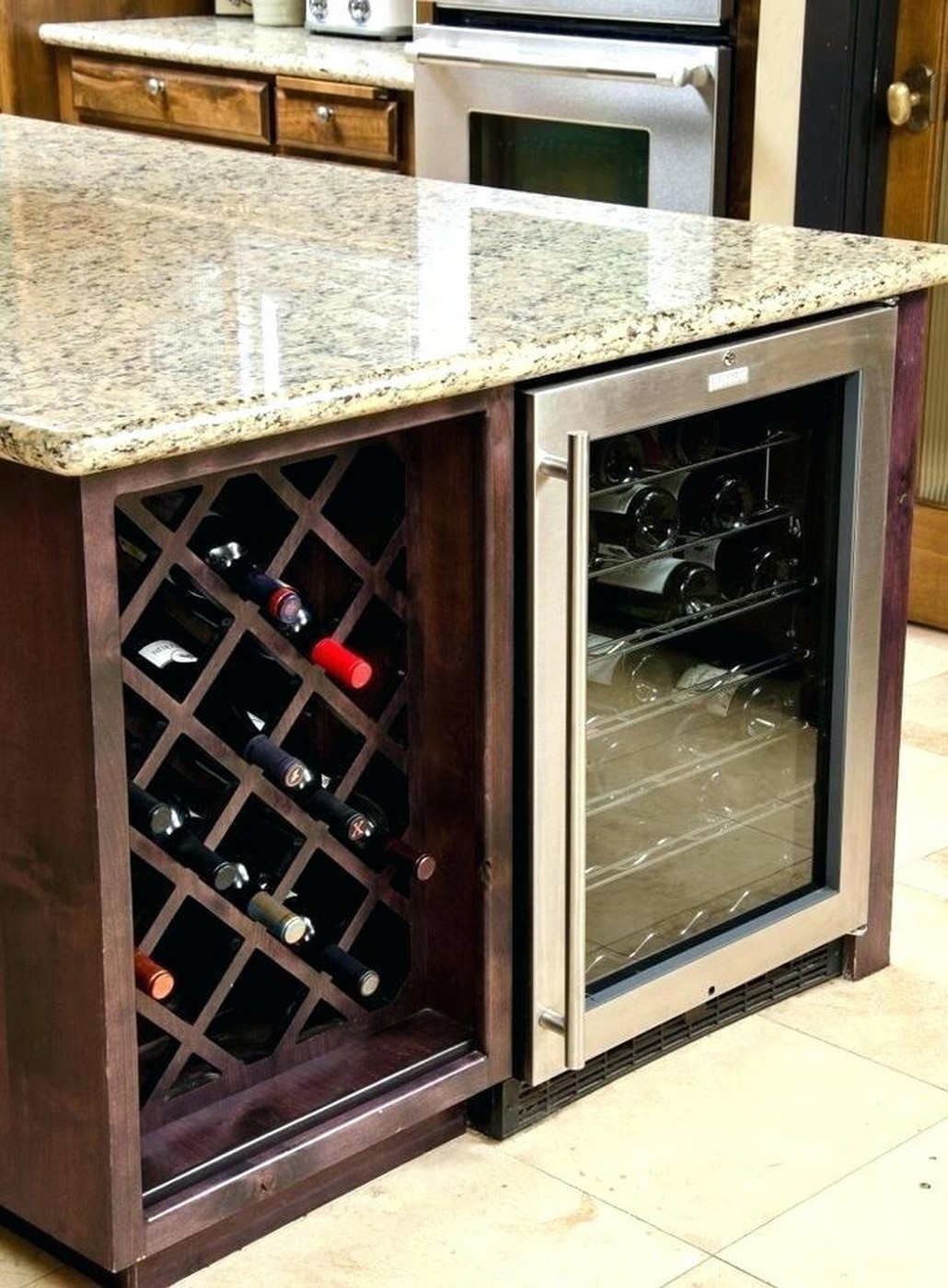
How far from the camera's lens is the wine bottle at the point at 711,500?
2.23m

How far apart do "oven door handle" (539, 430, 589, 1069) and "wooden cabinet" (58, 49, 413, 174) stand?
2370 millimetres

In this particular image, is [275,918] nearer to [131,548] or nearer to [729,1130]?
[131,548]

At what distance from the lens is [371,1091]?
2.07 metres

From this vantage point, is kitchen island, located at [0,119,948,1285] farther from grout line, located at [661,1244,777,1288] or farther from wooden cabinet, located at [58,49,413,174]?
wooden cabinet, located at [58,49,413,174]

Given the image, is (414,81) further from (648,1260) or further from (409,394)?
(648,1260)

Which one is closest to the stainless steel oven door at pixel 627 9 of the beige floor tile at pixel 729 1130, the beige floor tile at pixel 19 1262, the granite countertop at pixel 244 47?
the granite countertop at pixel 244 47

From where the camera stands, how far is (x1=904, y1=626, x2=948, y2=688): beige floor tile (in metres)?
3.63

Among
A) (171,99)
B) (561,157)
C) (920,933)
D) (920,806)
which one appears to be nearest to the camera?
(920,933)

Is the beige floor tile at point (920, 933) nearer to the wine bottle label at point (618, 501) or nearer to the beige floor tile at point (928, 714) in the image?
the beige floor tile at point (928, 714)

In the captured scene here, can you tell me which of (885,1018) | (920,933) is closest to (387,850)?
(885,1018)

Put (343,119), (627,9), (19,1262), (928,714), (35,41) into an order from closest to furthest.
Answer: (19,1262) → (928,714) → (627,9) → (343,119) → (35,41)

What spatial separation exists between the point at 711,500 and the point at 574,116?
1.72 meters

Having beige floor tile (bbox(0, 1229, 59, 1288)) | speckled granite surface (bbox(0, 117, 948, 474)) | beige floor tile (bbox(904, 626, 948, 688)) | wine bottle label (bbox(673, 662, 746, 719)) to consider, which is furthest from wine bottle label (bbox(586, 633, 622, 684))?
beige floor tile (bbox(904, 626, 948, 688))

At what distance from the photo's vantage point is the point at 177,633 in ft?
6.64
